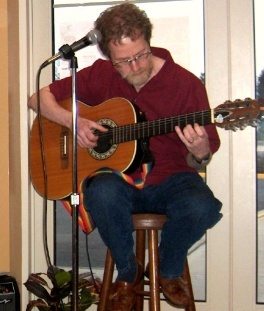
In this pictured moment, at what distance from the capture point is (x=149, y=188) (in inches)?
73.1

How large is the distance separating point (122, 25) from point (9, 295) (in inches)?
47.3

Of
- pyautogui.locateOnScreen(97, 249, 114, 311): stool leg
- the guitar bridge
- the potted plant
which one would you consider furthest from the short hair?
the potted plant

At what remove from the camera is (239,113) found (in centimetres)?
161

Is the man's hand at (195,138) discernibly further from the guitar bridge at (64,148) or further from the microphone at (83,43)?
the guitar bridge at (64,148)

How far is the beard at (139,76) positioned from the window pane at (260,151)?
0.62m

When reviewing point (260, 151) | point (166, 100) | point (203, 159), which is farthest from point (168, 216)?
point (260, 151)

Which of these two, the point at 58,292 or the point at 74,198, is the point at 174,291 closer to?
the point at 74,198

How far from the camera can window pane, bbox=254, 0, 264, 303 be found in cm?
223

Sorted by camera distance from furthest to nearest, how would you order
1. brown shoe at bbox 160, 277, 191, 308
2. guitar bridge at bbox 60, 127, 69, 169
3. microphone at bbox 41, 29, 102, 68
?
guitar bridge at bbox 60, 127, 69, 169 → brown shoe at bbox 160, 277, 191, 308 → microphone at bbox 41, 29, 102, 68

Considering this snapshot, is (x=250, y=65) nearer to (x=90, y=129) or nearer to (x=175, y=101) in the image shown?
(x=175, y=101)

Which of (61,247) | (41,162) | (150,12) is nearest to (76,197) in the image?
(41,162)

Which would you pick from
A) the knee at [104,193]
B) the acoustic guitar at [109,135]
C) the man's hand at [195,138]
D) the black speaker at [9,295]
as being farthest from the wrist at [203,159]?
the black speaker at [9,295]

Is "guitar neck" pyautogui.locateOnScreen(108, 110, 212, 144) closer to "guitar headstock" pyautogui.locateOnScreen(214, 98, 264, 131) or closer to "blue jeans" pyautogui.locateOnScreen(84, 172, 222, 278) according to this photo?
"guitar headstock" pyautogui.locateOnScreen(214, 98, 264, 131)

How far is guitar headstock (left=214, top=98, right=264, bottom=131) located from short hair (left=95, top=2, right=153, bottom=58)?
419 millimetres
